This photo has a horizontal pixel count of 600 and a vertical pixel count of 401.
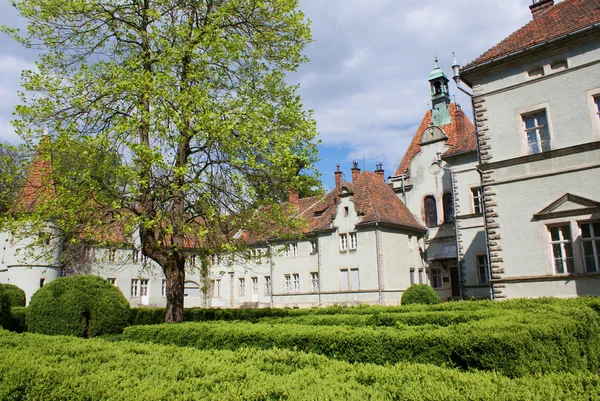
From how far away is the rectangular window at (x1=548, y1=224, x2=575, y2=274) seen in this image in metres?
15.8

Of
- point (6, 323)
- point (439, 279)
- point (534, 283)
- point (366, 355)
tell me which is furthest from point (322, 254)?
point (366, 355)

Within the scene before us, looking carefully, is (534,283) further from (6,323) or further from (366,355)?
(6,323)

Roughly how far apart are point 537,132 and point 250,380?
16.8 m

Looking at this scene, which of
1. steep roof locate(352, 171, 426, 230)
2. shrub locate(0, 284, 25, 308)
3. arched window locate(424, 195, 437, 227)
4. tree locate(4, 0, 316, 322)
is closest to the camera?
tree locate(4, 0, 316, 322)

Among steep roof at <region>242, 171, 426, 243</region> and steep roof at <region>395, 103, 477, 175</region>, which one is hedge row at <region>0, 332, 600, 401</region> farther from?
steep roof at <region>395, 103, 477, 175</region>

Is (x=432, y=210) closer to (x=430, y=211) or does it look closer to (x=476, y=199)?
(x=430, y=211)

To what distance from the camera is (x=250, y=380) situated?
15.5 ft

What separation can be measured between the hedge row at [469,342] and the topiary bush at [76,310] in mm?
6825

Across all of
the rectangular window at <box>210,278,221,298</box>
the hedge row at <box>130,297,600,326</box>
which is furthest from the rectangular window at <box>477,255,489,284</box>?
the rectangular window at <box>210,278,221,298</box>

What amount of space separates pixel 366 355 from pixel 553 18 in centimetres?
1757

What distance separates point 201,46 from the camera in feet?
43.7

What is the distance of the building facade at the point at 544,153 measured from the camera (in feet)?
51.4

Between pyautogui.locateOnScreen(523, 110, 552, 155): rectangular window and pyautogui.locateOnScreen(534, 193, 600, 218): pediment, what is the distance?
2111mm

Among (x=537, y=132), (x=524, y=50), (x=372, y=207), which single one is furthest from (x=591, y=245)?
(x=372, y=207)
